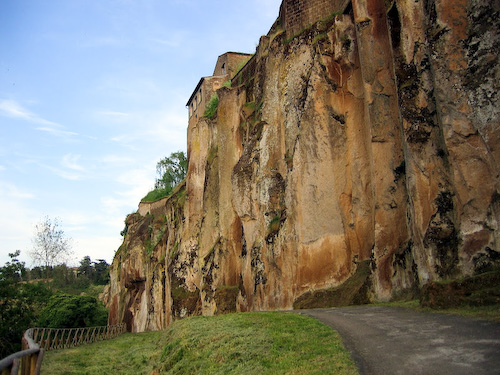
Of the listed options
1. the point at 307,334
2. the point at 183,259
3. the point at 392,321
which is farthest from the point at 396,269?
the point at 183,259

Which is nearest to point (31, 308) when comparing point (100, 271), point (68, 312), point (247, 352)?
point (68, 312)

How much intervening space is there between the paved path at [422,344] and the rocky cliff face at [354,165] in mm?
3215

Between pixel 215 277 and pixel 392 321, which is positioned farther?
pixel 215 277

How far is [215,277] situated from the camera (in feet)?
94.4

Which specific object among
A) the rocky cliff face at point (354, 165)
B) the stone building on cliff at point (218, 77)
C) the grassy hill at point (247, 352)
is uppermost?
the stone building on cliff at point (218, 77)

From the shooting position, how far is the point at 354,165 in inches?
794

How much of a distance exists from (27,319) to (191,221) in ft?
39.2

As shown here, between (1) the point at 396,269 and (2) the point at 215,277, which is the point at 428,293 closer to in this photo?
(1) the point at 396,269

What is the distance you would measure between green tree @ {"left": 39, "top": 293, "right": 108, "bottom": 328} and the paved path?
30525mm

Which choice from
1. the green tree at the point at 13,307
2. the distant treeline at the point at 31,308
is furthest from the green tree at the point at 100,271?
the green tree at the point at 13,307

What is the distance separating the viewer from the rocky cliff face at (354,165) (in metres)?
13.7

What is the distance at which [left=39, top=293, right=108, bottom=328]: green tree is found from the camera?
3719 cm

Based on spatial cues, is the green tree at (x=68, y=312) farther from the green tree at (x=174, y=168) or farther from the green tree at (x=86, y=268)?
the green tree at (x=86, y=268)

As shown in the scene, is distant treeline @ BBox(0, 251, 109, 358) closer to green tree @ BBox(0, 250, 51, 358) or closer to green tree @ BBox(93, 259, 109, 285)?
green tree @ BBox(0, 250, 51, 358)
